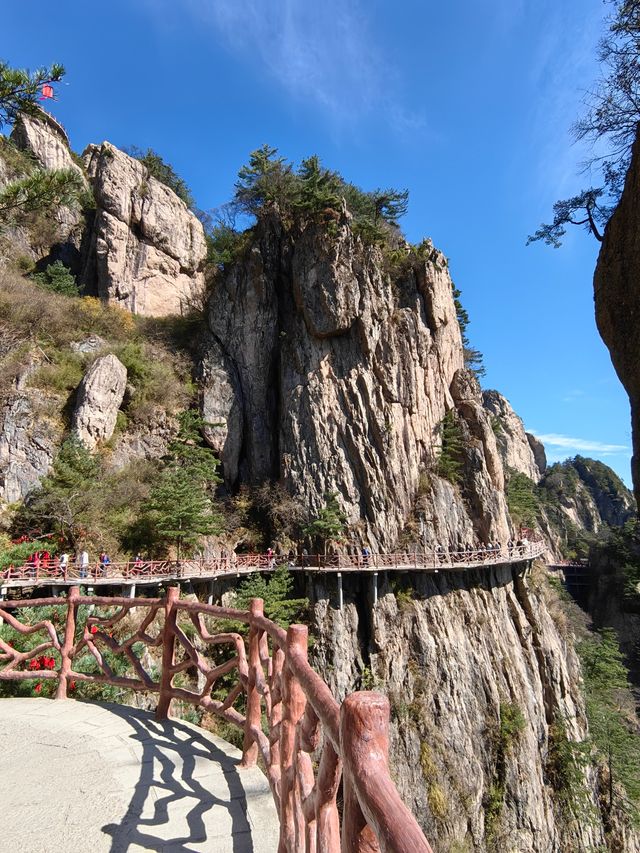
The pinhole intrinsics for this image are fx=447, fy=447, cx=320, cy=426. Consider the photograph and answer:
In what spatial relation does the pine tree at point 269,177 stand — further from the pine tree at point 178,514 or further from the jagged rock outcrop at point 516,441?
the jagged rock outcrop at point 516,441

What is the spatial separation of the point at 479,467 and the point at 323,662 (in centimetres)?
1228

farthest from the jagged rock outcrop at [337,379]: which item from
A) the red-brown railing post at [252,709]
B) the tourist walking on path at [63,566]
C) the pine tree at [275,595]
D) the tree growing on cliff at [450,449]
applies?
the red-brown railing post at [252,709]

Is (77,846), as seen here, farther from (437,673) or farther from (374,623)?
(437,673)

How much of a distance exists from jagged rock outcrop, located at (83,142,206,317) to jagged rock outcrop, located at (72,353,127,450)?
8304mm

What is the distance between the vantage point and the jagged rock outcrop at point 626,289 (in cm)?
812

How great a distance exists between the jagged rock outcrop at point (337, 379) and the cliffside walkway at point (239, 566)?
4.42ft

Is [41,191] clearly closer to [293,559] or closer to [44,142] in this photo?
[293,559]

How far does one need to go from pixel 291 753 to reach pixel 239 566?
1590cm

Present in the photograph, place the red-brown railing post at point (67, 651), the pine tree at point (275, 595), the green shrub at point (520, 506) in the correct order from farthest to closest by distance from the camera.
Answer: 1. the green shrub at point (520, 506)
2. the pine tree at point (275, 595)
3. the red-brown railing post at point (67, 651)

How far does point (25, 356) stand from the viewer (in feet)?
62.8

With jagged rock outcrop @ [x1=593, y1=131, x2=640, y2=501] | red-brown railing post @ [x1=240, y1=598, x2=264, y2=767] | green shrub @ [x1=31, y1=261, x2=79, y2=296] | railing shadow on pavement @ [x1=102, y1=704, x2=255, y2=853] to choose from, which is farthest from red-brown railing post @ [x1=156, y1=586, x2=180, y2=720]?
green shrub @ [x1=31, y1=261, x2=79, y2=296]

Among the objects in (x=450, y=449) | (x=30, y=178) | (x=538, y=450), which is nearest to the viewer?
(x=30, y=178)

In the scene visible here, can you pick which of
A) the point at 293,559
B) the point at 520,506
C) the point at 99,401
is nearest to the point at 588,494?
the point at 520,506

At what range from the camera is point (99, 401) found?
19000 mm
